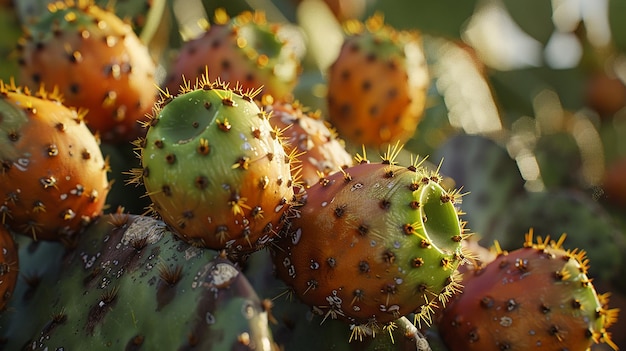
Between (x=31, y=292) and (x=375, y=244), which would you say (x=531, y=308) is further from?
(x=31, y=292)

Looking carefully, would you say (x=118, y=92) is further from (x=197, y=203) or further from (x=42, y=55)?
(x=197, y=203)

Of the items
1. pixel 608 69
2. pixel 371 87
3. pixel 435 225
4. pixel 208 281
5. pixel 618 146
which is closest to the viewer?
pixel 208 281

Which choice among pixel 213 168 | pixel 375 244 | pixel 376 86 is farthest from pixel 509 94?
pixel 213 168

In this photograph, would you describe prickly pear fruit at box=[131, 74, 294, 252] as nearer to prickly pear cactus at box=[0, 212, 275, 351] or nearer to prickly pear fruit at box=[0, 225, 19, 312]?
prickly pear cactus at box=[0, 212, 275, 351]

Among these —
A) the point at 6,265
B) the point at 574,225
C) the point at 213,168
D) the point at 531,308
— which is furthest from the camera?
the point at 574,225

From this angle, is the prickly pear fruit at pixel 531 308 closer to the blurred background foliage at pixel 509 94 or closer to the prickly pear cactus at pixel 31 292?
the blurred background foliage at pixel 509 94

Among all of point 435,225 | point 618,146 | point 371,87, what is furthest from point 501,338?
point 618,146

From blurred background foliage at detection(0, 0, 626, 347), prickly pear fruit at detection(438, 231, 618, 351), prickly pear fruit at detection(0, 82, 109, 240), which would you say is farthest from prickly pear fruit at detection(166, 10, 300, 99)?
prickly pear fruit at detection(438, 231, 618, 351)
